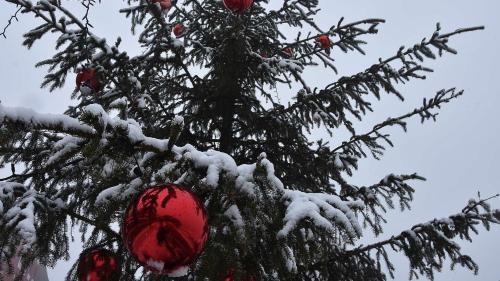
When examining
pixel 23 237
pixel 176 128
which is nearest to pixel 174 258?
pixel 176 128

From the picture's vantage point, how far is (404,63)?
5027mm

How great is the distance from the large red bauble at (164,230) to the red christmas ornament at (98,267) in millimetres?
1314

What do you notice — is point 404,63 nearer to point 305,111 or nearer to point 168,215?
point 305,111

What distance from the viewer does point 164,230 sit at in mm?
1653

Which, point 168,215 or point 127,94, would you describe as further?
point 127,94

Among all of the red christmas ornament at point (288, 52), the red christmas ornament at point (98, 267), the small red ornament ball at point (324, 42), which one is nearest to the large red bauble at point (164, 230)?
the red christmas ornament at point (98, 267)

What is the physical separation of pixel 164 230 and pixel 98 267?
4.90ft

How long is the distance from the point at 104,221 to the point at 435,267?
3.58 meters

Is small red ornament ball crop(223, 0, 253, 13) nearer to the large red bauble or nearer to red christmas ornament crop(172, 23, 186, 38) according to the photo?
red christmas ornament crop(172, 23, 186, 38)

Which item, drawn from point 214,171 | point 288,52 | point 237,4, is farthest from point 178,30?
point 214,171

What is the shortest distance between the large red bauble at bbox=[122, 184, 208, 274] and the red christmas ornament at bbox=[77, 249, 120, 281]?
131cm

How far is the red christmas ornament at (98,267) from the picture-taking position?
112 inches

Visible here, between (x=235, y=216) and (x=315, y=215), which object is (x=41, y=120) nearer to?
(x=235, y=216)

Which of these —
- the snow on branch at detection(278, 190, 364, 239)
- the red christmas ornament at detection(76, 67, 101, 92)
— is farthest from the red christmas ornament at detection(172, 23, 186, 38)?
the snow on branch at detection(278, 190, 364, 239)
